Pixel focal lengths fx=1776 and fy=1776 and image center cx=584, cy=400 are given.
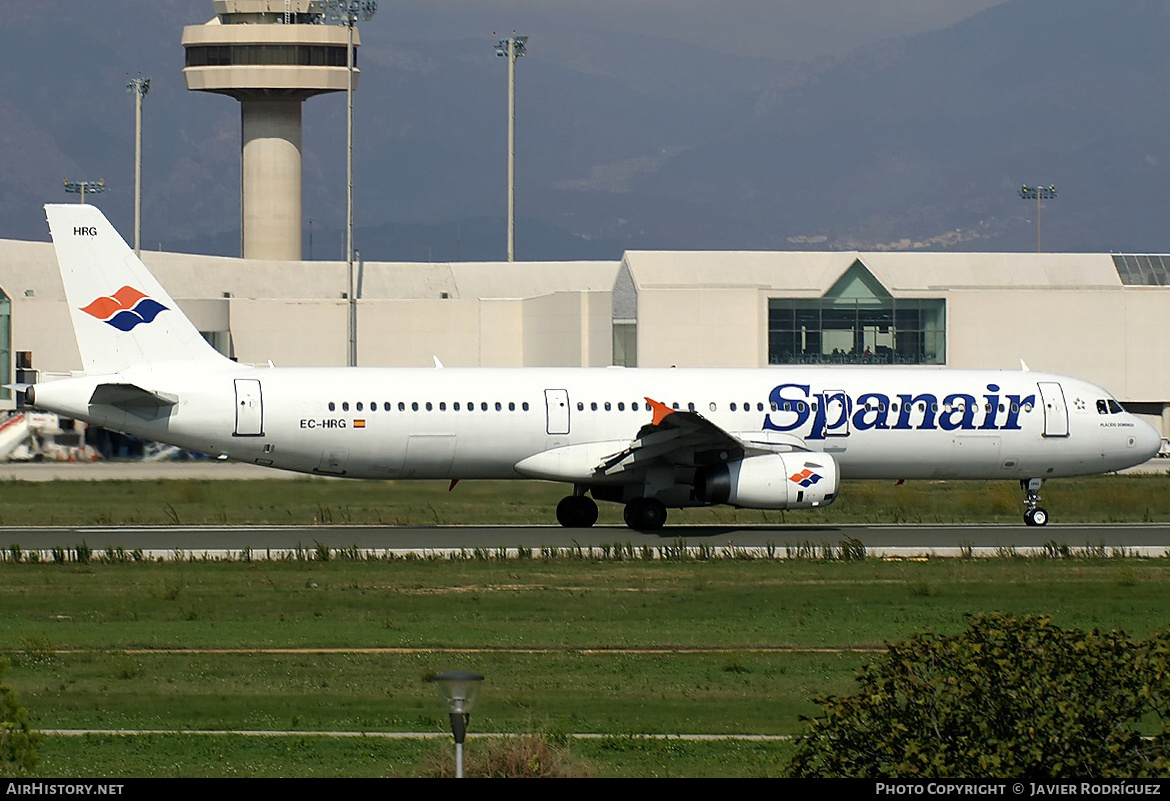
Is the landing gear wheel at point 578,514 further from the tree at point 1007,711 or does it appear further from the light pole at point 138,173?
the light pole at point 138,173

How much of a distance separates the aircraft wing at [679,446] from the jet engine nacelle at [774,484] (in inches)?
24.6

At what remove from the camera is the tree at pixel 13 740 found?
1055 cm

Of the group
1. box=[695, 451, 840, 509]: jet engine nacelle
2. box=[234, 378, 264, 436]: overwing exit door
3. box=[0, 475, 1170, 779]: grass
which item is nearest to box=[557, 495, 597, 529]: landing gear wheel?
box=[695, 451, 840, 509]: jet engine nacelle

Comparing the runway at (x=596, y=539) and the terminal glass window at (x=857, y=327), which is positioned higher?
the terminal glass window at (x=857, y=327)

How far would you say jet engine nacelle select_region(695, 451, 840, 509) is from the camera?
36.2m

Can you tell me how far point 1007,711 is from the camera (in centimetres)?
1117

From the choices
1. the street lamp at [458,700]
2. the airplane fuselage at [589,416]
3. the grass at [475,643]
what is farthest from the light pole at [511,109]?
the street lamp at [458,700]

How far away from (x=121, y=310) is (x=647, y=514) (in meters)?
11.8

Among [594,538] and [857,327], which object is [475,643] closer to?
[594,538]

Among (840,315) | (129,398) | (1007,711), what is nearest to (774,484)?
(129,398)

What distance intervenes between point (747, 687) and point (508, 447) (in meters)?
19.3

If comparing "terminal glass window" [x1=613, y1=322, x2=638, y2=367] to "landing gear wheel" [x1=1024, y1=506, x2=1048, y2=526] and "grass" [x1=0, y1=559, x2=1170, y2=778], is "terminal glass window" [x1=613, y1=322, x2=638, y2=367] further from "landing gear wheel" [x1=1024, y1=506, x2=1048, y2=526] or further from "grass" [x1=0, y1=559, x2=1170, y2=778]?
"grass" [x1=0, y1=559, x2=1170, y2=778]

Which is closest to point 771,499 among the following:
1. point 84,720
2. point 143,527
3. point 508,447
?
point 508,447
